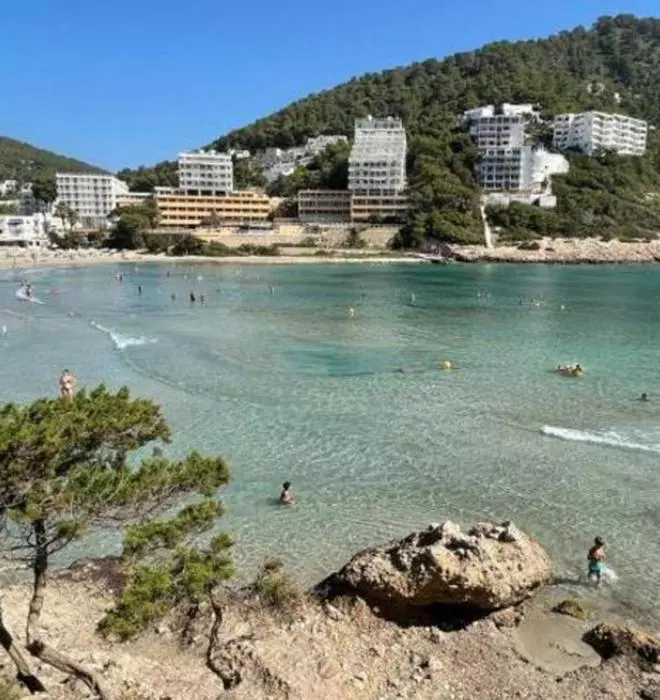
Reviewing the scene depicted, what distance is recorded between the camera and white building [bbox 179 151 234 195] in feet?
502

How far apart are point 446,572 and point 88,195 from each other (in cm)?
16215

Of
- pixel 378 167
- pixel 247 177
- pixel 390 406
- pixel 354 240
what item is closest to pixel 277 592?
pixel 390 406

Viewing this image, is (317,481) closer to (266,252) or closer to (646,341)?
(646,341)

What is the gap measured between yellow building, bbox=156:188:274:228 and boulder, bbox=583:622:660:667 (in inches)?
5460

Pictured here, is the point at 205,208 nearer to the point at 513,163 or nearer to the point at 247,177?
the point at 247,177

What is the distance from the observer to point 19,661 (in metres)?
7.18

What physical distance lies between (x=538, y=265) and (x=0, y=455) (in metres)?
115

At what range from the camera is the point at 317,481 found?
1822 centimetres

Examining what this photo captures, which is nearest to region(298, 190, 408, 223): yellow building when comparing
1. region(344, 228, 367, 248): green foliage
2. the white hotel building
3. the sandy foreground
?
region(344, 228, 367, 248): green foliage

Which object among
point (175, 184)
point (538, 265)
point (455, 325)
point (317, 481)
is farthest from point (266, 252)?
point (317, 481)

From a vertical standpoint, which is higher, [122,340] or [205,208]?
[205,208]

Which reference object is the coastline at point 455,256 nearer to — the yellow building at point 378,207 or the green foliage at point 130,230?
the green foliage at point 130,230

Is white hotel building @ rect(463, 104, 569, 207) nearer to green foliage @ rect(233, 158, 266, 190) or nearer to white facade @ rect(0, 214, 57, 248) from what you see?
green foliage @ rect(233, 158, 266, 190)

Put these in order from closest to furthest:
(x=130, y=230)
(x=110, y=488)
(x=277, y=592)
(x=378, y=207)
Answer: (x=110, y=488), (x=277, y=592), (x=130, y=230), (x=378, y=207)
